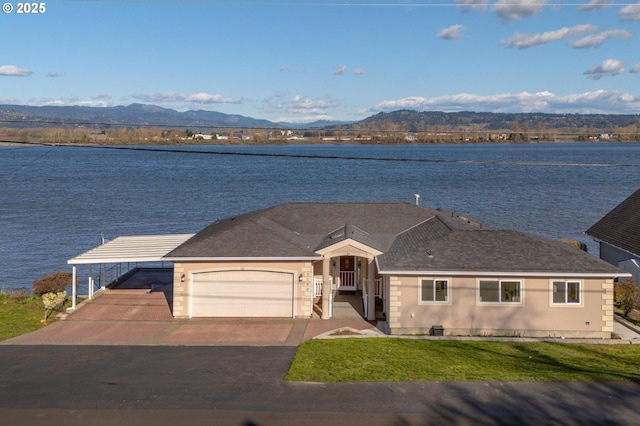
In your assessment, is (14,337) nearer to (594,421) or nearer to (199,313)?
(199,313)

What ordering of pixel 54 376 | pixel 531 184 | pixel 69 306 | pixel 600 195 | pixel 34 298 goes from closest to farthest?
pixel 54 376 → pixel 69 306 → pixel 34 298 → pixel 600 195 → pixel 531 184

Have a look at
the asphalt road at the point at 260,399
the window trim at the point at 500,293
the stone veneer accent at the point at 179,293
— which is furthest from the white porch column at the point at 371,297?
the asphalt road at the point at 260,399

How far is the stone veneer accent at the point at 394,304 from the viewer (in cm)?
2045

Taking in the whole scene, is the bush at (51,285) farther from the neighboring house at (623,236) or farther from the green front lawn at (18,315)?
the neighboring house at (623,236)

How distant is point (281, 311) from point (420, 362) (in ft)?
24.9

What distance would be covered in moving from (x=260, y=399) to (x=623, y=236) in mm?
20334

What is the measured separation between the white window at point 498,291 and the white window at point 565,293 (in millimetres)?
1137

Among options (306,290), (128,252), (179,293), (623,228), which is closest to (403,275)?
(306,290)

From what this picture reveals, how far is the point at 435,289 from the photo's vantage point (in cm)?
2058

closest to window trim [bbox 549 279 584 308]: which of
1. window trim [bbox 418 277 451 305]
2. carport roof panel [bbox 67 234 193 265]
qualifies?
window trim [bbox 418 277 451 305]

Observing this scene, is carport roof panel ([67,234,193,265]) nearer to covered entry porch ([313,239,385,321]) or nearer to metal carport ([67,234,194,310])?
metal carport ([67,234,194,310])

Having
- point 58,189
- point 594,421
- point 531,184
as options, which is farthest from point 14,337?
point 531,184

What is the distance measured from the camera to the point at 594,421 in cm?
1238

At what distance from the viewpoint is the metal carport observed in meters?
23.7
